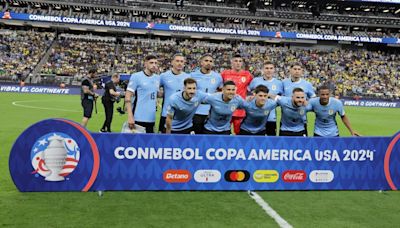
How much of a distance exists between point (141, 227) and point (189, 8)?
56568 millimetres

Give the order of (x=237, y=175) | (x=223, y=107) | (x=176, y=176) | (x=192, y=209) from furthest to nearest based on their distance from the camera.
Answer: (x=223, y=107), (x=237, y=175), (x=176, y=176), (x=192, y=209)

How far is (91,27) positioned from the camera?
54.6 m

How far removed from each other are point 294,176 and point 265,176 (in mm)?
538

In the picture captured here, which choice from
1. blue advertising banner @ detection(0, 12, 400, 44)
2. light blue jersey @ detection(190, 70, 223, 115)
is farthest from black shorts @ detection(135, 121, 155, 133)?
blue advertising banner @ detection(0, 12, 400, 44)

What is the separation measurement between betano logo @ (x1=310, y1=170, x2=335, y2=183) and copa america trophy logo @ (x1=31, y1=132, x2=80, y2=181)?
4.08 metres

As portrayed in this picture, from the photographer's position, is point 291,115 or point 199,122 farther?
point 199,122

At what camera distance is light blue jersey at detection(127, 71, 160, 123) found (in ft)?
24.7

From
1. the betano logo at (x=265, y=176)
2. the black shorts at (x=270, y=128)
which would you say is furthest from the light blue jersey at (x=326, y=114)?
the betano logo at (x=265, y=176)

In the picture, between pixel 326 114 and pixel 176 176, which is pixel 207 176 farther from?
A: pixel 326 114

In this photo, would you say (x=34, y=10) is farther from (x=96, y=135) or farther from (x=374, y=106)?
(x=96, y=135)

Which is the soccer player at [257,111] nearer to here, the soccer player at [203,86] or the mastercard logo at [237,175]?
the soccer player at [203,86]

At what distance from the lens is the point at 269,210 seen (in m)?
5.54

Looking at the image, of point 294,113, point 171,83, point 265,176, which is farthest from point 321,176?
point 171,83

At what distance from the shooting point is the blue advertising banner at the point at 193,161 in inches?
238
